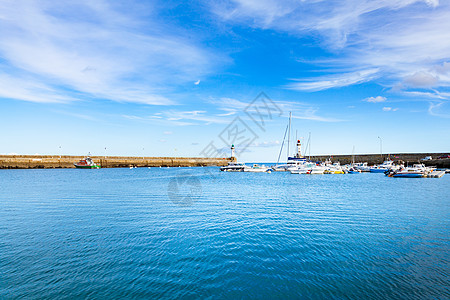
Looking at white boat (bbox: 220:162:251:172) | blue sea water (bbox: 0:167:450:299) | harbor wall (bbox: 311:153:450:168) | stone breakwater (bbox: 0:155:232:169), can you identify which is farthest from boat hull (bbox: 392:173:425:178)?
stone breakwater (bbox: 0:155:232:169)

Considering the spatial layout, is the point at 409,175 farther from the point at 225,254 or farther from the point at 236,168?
the point at 225,254

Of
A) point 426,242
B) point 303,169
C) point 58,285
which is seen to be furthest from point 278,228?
point 303,169

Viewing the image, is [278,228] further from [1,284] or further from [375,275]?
[1,284]

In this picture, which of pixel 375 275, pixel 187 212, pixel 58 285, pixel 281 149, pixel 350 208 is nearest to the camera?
pixel 58 285

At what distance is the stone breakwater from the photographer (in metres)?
98.9

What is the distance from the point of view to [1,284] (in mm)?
8680

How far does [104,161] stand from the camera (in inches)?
4788

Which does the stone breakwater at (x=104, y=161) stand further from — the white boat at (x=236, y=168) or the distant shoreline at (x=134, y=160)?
the white boat at (x=236, y=168)

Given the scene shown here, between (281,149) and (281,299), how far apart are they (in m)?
78.5

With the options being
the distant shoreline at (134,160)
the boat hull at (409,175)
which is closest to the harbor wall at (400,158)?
the distant shoreline at (134,160)

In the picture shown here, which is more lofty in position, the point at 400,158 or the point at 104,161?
the point at 400,158

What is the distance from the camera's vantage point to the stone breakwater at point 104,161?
324 feet

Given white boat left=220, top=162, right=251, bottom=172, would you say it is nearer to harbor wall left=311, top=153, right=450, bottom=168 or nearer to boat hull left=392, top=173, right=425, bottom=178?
boat hull left=392, top=173, right=425, bottom=178

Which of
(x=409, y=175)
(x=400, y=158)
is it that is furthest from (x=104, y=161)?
(x=400, y=158)
